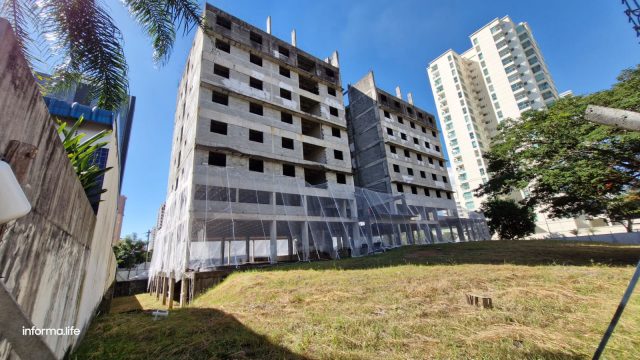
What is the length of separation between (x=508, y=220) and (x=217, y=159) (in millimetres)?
33825

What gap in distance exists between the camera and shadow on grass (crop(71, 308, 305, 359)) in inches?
151

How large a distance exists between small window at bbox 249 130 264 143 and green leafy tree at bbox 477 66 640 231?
53.8ft

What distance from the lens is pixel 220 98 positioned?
20.1 meters

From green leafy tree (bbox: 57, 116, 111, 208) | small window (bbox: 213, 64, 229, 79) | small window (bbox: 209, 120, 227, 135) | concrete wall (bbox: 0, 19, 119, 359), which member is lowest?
concrete wall (bbox: 0, 19, 119, 359)

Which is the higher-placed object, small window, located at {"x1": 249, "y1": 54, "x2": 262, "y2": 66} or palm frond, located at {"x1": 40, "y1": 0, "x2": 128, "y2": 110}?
small window, located at {"x1": 249, "y1": 54, "x2": 262, "y2": 66}

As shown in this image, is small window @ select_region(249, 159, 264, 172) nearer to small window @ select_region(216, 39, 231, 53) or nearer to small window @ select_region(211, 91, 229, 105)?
small window @ select_region(211, 91, 229, 105)

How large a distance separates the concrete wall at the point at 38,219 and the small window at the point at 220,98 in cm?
1828

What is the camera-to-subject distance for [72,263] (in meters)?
3.23

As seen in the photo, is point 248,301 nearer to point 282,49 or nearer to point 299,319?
point 299,319

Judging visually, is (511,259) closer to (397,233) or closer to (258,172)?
(397,233)

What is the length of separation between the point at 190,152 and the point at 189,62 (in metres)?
11.6

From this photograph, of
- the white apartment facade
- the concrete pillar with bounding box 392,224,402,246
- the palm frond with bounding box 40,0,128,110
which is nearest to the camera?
the palm frond with bounding box 40,0,128,110

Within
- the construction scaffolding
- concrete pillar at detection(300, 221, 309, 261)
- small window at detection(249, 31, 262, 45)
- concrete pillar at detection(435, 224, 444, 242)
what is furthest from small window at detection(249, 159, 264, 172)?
concrete pillar at detection(435, 224, 444, 242)

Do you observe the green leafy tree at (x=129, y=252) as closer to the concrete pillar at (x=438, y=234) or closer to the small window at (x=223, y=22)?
the small window at (x=223, y=22)
